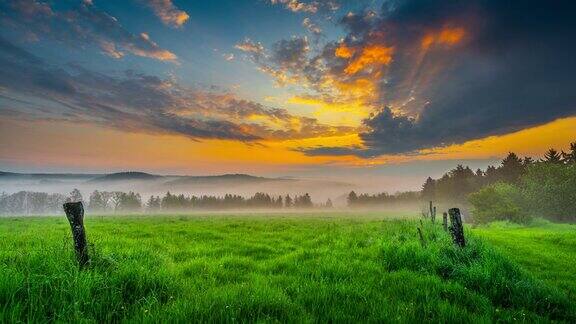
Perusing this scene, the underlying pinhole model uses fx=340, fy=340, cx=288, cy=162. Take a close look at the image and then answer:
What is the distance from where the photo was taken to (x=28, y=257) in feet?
25.7

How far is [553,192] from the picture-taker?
243ft

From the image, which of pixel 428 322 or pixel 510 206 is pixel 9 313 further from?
pixel 510 206

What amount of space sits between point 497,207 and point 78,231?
76369 millimetres

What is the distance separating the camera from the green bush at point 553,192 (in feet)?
234

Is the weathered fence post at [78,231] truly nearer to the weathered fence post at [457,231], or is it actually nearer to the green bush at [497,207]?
the weathered fence post at [457,231]

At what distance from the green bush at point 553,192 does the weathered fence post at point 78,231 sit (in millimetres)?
88068

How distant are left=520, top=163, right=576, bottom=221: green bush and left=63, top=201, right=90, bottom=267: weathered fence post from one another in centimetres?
8807

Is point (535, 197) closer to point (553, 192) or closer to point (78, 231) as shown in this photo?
point (553, 192)

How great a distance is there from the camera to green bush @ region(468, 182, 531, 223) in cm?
6500

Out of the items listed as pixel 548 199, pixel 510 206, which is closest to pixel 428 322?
pixel 510 206

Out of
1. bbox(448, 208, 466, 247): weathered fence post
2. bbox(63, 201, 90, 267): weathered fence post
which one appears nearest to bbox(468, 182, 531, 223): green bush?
bbox(448, 208, 466, 247): weathered fence post

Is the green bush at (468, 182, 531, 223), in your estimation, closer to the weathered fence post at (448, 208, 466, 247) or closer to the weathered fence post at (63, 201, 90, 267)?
the weathered fence post at (448, 208, 466, 247)

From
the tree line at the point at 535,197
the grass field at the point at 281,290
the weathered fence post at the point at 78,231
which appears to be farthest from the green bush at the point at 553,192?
the weathered fence post at the point at 78,231

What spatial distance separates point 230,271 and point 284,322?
16.6 feet
